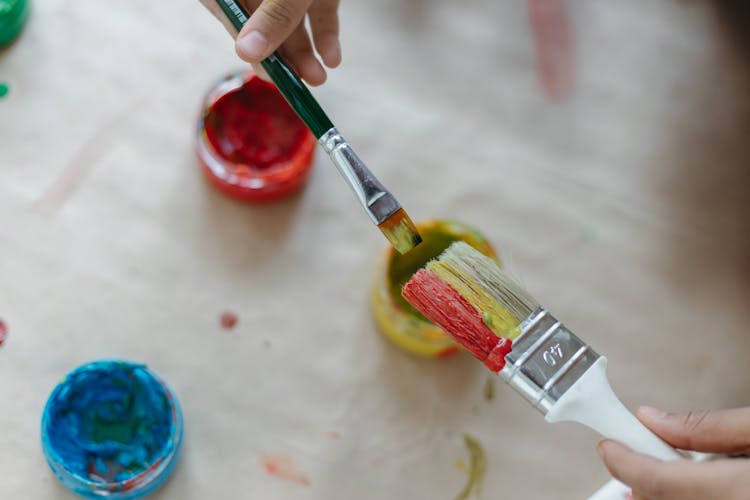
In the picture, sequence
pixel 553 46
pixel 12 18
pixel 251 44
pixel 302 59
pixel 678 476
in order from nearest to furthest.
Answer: pixel 678 476
pixel 251 44
pixel 302 59
pixel 12 18
pixel 553 46

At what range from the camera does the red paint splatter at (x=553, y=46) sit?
1.17m

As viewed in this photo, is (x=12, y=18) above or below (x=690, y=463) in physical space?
above

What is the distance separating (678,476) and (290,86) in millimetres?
498

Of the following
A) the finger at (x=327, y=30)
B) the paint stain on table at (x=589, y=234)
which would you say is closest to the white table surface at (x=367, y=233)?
the paint stain on table at (x=589, y=234)

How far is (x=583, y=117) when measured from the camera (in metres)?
1.16

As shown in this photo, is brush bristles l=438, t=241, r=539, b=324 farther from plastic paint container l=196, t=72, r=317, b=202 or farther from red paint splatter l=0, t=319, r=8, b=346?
red paint splatter l=0, t=319, r=8, b=346

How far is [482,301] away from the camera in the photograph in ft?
2.51

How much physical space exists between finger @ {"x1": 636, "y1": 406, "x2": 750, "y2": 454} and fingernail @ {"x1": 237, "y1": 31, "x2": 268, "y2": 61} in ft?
1.65

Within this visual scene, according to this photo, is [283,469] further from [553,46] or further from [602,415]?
[553,46]

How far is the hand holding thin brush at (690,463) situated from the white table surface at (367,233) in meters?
0.26

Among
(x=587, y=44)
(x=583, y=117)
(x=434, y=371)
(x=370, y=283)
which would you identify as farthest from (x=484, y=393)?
(x=587, y=44)

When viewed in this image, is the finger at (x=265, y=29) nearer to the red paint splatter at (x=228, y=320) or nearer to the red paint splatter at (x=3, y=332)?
the red paint splatter at (x=228, y=320)

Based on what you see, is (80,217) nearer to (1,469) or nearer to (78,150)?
(78,150)

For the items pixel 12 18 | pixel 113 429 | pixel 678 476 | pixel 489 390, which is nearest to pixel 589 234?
pixel 489 390
